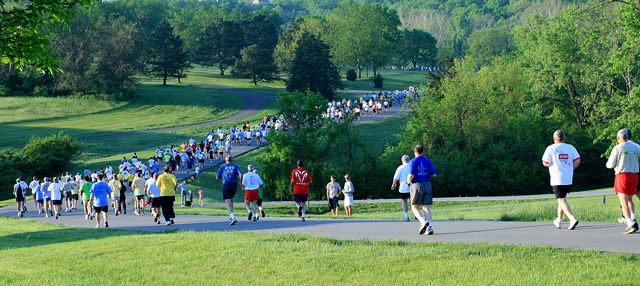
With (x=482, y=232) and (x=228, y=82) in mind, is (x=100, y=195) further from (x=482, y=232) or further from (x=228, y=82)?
(x=228, y=82)

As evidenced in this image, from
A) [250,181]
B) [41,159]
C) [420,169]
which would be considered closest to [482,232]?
[420,169]

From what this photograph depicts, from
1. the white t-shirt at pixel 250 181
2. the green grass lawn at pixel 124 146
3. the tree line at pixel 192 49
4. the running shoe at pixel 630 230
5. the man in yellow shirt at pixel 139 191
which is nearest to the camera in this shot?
the running shoe at pixel 630 230

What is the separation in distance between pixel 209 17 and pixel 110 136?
8077cm

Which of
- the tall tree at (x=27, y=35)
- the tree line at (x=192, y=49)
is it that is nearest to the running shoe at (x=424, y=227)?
the tall tree at (x=27, y=35)

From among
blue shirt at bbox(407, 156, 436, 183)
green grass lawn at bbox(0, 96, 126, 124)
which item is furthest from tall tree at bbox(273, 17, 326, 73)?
blue shirt at bbox(407, 156, 436, 183)

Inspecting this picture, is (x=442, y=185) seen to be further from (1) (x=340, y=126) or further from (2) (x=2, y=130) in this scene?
(2) (x=2, y=130)

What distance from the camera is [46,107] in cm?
7556

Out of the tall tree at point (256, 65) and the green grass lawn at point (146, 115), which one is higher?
the tall tree at point (256, 65)

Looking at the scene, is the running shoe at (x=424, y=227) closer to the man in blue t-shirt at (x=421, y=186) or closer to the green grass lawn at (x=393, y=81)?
the man in blue t-shirt at (x=421, y=186)

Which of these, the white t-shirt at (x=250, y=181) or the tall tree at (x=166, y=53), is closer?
the white t-shirt at (x=250, y=181)

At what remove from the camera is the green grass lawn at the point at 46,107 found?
72438mm

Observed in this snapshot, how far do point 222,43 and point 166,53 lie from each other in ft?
63.1

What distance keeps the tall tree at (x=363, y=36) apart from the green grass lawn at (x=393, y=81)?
13.6ft

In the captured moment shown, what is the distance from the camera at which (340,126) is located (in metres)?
47.7
